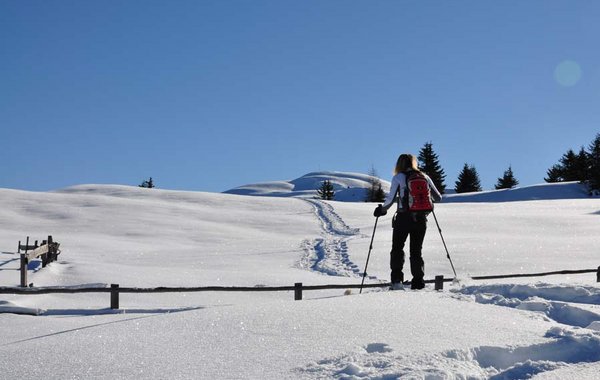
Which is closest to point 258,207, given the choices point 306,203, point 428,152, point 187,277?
point 306,203

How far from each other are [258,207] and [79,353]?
3797cm

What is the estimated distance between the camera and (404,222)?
862cm

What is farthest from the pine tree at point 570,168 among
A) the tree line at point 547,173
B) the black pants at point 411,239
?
the black pants at point 411,239

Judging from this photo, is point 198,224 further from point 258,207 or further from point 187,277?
point 187,277

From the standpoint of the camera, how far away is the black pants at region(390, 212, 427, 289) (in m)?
8.60

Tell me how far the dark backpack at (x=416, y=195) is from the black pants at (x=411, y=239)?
137 mm

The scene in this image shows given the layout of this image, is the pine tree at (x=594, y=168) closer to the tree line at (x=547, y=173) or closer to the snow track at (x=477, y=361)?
the tree line at (x=547, y=173)

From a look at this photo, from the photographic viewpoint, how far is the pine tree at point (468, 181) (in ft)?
259

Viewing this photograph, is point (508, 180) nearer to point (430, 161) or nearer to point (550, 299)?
point (430, 161)

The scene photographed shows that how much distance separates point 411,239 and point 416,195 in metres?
0.78

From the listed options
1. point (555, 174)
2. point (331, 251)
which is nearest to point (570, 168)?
point (555, 174)

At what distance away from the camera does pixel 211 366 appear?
429 cm

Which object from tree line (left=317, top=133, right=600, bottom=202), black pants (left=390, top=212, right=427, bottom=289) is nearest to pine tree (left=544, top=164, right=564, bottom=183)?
tree line (left=317, top=133, right=600, bottom=202)

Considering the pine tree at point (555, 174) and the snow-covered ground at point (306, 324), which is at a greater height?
the pine tree at point (555, 174)
